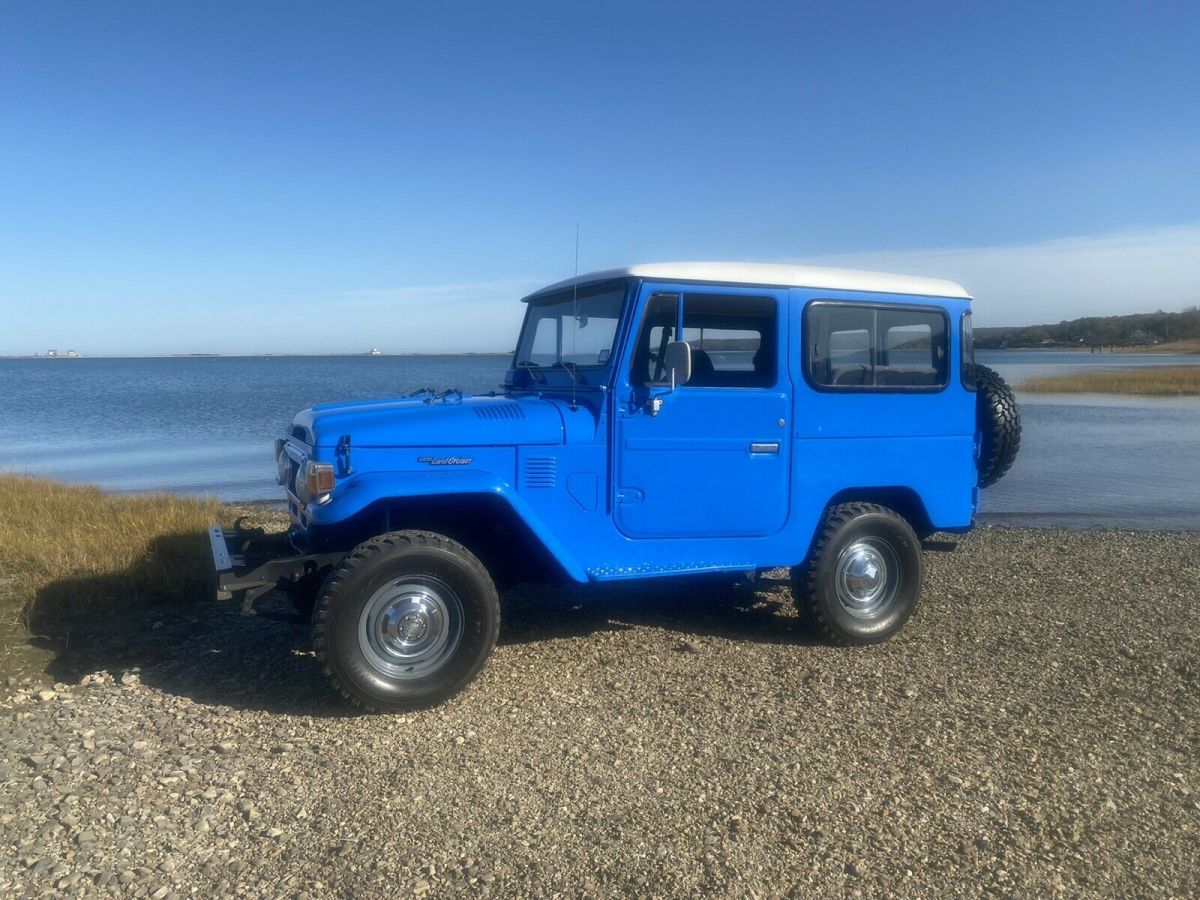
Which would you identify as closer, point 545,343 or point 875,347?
point 875,347

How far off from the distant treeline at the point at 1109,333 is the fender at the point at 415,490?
91.4 m

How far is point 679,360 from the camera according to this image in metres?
5.02

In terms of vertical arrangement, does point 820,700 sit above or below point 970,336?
below

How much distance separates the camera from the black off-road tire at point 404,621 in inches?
177

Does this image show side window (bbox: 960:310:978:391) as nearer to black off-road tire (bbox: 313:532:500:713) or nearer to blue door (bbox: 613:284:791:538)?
blue door (bbox: 613:284:791:538)

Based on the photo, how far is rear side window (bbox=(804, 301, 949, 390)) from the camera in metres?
5.64

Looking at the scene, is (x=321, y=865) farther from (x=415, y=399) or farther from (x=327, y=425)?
(x=415, y=399)

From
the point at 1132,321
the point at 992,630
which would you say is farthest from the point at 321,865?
the point at 1132,321

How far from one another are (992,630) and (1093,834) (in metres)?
2.86

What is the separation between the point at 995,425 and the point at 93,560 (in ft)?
21.8

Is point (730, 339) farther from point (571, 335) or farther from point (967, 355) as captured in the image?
point (967, 355)

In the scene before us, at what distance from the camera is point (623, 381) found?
17.0 feet

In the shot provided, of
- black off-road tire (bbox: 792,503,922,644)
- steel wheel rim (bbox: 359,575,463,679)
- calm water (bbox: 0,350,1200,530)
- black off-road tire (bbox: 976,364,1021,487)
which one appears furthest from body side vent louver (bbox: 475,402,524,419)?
calm water (bbox: 0,350,1200,530)

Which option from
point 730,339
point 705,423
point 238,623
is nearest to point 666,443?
point 705,423
